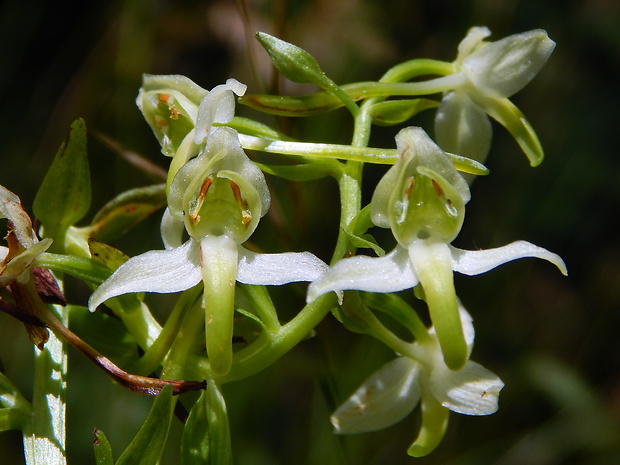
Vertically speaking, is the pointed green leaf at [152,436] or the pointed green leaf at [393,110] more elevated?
the pointed green leaf at [393,110]

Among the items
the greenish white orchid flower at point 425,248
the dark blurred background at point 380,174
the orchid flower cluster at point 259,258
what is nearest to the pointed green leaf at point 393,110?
the orchid flower cluster at point 259,258

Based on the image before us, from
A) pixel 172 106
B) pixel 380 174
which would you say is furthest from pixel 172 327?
pixel 380 174

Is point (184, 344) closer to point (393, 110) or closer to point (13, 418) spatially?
point (13, 418)

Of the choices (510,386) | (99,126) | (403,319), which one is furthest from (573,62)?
(403,319)

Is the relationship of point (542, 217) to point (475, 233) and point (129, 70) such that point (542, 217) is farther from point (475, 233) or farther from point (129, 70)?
point (129, 70)

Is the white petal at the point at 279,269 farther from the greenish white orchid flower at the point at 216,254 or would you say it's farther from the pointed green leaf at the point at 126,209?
the pointed green leaf at the point at 126,209

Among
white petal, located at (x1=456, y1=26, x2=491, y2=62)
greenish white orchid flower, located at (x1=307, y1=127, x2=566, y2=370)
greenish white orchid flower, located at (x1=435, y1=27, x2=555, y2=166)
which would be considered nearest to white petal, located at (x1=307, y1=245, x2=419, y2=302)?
greenish white orchid flower, located at (x1=307, y1=127, x2=566, y2=370)
